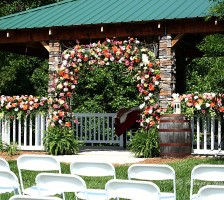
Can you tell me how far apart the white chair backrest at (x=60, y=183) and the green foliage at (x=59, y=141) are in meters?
8.98

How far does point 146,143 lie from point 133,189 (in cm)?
883

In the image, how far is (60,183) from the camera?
555 cm

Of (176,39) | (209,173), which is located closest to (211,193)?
(209,173)

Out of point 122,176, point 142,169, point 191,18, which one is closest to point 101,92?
point 191,18

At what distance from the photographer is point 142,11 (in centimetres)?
1552

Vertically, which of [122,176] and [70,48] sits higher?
[70,48]

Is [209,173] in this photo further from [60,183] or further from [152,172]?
[60,183]

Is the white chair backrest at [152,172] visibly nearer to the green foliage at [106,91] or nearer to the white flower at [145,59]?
the white flower at [145,59]

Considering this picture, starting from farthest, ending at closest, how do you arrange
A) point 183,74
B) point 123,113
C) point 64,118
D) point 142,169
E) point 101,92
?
1. point 101,92
2. point 183,74
3. point 123,113
4. point 64,118
5. point 142,169

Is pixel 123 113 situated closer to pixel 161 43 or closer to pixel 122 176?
pixel 161 43

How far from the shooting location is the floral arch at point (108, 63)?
14.2m

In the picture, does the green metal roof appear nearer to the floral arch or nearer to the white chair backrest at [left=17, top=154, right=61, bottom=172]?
the floral arch

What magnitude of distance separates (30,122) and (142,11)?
424 centimetres

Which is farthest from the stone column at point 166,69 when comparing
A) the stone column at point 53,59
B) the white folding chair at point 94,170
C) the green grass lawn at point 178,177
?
the white folding chair at point 94,170
